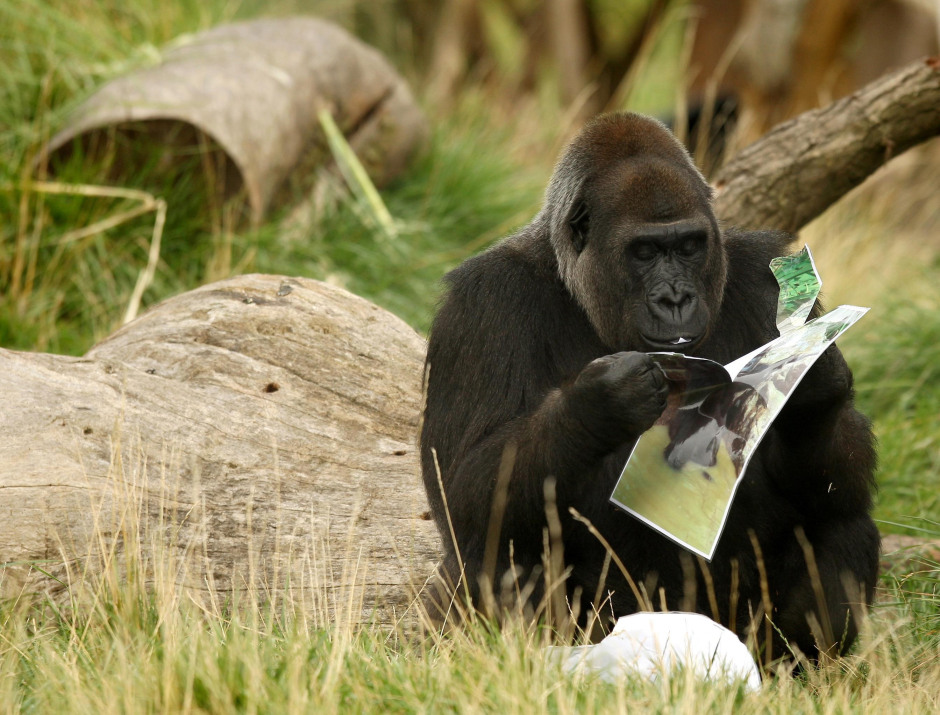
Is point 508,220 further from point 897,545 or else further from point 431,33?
point 431,33

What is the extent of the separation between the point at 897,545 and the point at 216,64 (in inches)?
180

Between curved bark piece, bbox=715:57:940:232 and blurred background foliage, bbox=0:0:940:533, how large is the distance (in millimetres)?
1312

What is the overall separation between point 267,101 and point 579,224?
377 cm

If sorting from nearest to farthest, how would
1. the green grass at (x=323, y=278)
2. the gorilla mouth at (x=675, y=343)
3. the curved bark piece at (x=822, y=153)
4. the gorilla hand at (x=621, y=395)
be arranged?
the green grass at (x=323, y=278)
the gorilla hand at (x=621, y=395)
the gorilla mouth at (x=675, y=343)
the curved bark piece at (x=822, y=153)

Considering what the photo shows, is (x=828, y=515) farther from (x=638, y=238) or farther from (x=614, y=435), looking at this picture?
(x=638, y=238)

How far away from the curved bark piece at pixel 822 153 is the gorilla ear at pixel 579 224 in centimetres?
171

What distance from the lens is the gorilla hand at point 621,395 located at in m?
2.83

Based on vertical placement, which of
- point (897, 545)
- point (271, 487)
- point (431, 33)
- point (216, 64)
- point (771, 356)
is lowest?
point (897, 545)

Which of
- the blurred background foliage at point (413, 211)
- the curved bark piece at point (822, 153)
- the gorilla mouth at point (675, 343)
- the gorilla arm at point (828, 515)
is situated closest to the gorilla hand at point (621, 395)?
the gorilla mouth at point (675, 343)

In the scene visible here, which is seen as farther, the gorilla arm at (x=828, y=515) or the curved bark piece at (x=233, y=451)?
the curved bark piece at (x=233, y=451)

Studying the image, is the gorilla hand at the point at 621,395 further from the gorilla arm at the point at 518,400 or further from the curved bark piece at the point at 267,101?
the curved bark piece at the point at 267,101

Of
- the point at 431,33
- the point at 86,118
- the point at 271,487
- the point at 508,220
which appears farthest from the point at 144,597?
the point at 431,33

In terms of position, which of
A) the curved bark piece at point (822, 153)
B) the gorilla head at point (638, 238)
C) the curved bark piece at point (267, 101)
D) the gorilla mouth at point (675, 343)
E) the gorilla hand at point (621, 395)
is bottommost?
the gorilla hand at point (621, 395)

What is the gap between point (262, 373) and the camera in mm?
4109
